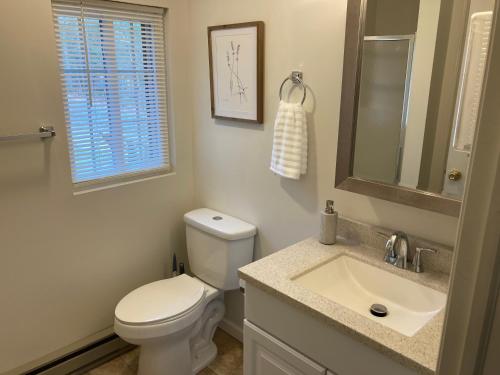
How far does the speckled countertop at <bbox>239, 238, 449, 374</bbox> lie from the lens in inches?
41.8

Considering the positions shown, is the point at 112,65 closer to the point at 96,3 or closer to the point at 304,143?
the point at 96,3

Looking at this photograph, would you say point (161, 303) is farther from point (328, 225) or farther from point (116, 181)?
point (328, 225)

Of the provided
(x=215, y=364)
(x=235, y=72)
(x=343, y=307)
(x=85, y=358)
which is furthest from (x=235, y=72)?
(x=85, y=358)

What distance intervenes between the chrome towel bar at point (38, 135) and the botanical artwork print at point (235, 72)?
873mm

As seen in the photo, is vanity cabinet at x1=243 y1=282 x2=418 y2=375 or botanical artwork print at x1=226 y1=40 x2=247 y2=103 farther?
botanical artwork print at x1=226 y1=40 x2=247 y2=103

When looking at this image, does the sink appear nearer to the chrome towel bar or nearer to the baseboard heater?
the chrome towel bar

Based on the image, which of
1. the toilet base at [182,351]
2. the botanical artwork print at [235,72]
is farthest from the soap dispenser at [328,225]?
the toilet base at [182,351]

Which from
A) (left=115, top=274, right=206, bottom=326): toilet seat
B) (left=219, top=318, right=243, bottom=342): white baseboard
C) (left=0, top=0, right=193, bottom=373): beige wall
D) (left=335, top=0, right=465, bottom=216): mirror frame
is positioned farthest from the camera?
(left=219, top=318, right=243, bottom=342): white baseboard

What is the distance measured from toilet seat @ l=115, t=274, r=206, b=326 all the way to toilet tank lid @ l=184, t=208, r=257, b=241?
0.30 meters

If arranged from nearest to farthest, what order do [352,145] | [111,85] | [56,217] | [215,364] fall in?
[352,145], [56,217], [111,85], [215,364]

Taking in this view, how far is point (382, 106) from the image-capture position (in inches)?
58.7

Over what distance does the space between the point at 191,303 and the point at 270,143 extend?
870 millimetres

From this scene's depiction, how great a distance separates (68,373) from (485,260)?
2.27 metres

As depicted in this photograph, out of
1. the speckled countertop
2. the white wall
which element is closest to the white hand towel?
the white wall
